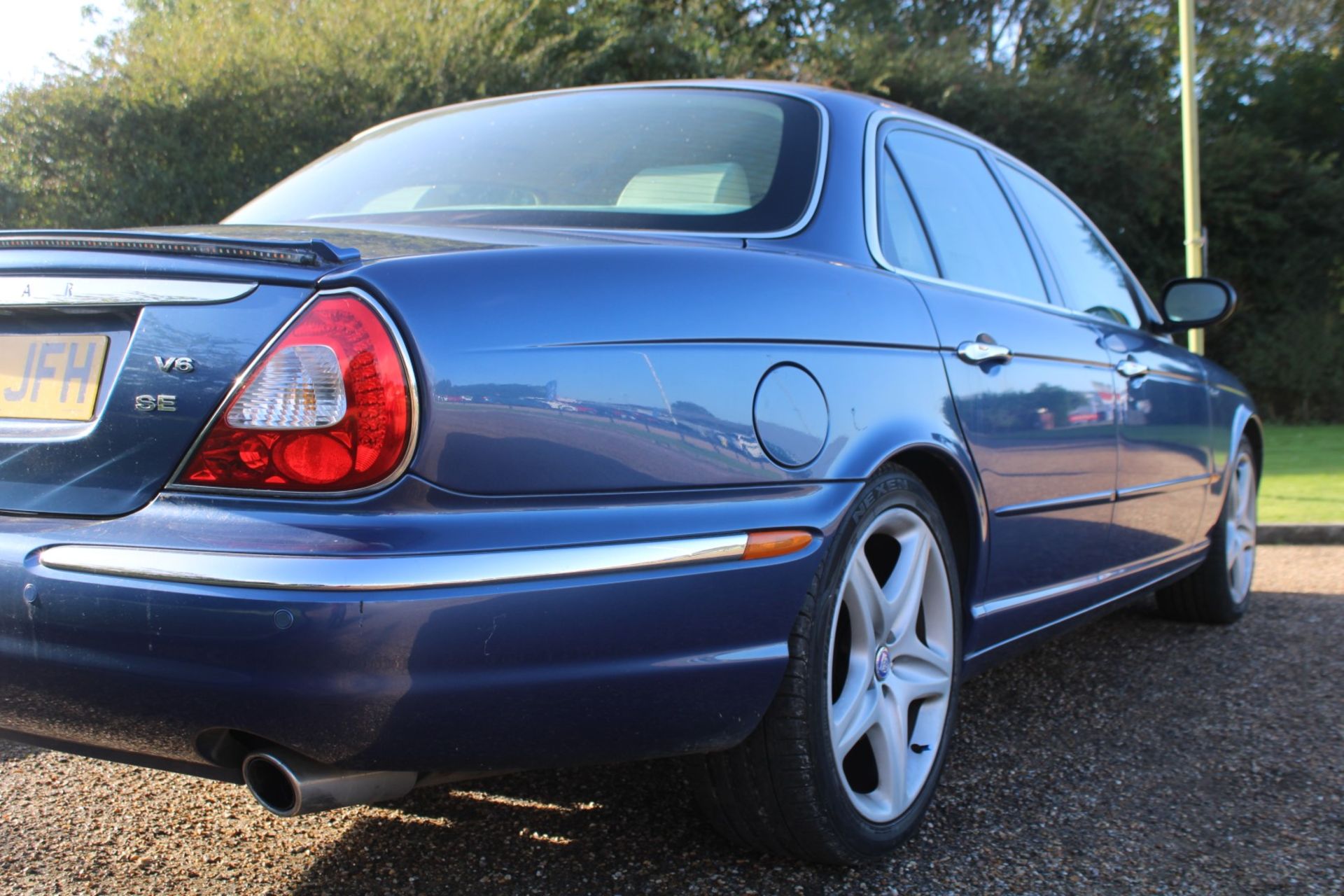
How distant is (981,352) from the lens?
2641mm

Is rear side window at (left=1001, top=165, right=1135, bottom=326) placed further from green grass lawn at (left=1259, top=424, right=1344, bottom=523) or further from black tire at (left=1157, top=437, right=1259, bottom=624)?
green grass lawn at (left=1259, top=424, right=1344, bottom=523)

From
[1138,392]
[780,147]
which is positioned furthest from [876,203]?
[1138,392]

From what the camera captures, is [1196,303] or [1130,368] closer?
[1130,368]

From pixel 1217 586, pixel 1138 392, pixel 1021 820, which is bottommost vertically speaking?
pixel 1217 586

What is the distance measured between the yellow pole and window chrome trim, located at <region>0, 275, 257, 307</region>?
938 cm

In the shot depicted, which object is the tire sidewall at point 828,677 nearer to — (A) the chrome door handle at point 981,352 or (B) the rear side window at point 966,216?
(A) the chrome door handle at point 981,352

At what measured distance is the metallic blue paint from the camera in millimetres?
1609

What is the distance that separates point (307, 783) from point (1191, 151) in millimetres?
10445

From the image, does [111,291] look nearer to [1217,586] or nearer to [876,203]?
[876,203]

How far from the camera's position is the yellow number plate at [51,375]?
1.75 m

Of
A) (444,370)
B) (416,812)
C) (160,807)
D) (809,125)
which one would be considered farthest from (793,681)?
(160,807)

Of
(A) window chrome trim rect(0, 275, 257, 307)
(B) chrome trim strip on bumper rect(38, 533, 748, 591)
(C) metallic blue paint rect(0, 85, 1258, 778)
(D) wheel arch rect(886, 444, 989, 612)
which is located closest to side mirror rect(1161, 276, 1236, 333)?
(D) wheel arch rect(886, 444, 989, 612)

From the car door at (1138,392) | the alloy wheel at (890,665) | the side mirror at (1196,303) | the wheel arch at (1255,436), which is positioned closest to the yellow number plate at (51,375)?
the alloy wheel at (890,665)

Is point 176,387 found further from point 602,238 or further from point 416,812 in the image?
point 416,812
